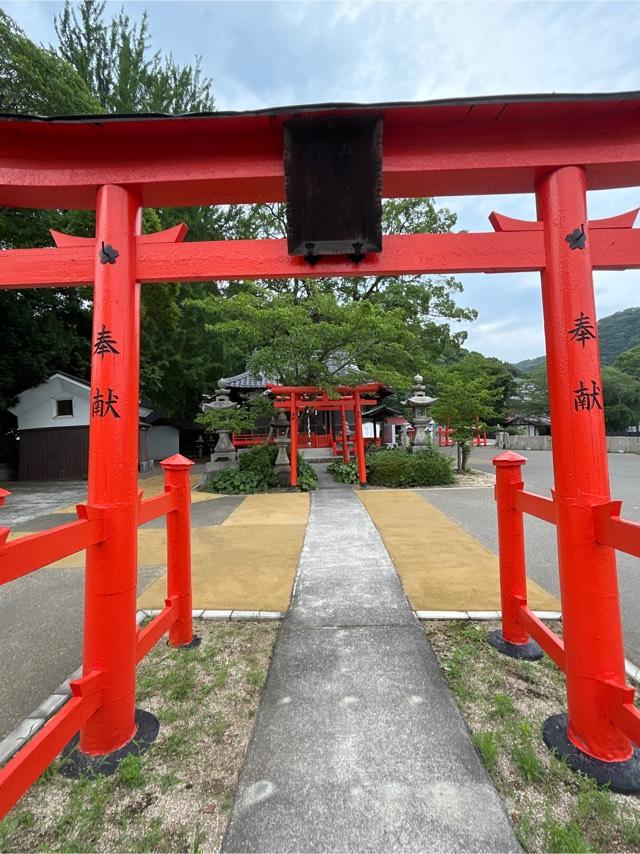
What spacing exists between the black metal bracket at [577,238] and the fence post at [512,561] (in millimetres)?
1336

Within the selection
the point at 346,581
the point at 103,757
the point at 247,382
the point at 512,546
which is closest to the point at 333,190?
the point at 512,546

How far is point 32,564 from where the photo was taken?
1583 mm

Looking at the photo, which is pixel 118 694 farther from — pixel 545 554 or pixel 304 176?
A: pixel 545 554

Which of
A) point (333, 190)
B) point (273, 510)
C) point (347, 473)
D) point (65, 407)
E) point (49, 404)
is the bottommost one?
point (273, 510)

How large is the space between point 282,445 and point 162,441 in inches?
528

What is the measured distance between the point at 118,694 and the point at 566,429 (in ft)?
8.71

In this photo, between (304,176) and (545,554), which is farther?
(545,554)

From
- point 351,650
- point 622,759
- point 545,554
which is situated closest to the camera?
point 622,759

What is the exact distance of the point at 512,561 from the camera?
112 inches

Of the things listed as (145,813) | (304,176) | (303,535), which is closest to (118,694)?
(145,813)

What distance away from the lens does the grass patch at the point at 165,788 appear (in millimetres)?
1551

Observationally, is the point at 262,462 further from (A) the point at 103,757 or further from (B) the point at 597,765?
(B) the point at 597,765

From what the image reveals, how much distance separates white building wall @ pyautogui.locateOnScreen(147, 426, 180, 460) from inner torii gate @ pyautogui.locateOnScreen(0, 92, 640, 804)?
71.2 feet

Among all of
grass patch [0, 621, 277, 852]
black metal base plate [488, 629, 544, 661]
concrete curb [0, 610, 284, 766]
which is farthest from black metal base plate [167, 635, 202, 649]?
black metal base plate [488, 629, 544, 661]
